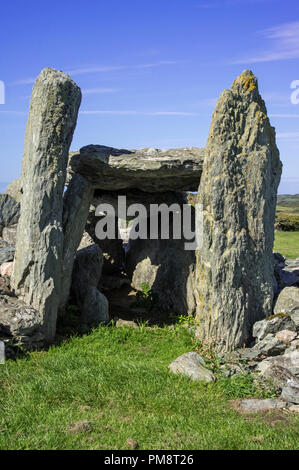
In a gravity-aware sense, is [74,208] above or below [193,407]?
above

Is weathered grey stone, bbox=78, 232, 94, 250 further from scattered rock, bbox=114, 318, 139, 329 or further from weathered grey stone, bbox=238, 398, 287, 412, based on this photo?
weathered grey stone, bbox=238, 398, 287, 412

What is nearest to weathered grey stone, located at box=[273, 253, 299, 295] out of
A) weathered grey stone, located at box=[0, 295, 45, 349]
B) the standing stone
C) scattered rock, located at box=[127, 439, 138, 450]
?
the standing stone

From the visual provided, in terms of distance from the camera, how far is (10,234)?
50.2 feet

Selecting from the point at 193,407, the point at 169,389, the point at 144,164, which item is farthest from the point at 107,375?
the point at 144,164

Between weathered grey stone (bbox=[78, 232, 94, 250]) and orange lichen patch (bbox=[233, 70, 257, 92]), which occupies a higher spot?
orange lichen patch (bbox=[233, 70, 257, 92])

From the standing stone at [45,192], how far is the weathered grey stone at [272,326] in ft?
15.1

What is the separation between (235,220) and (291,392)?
3912 mm

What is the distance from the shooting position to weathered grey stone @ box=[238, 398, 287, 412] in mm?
8406

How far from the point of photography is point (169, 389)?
8773 millimetres

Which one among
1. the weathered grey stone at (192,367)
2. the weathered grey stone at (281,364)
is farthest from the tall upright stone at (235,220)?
the weathered grey stone at (281,364)

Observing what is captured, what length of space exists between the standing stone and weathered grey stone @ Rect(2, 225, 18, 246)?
3814mm
